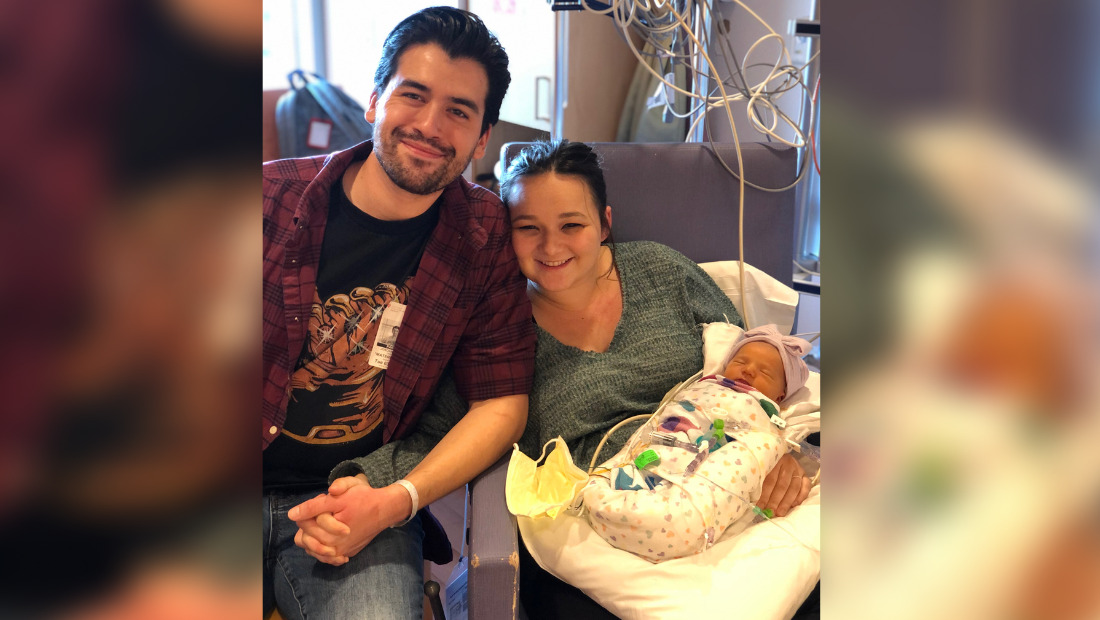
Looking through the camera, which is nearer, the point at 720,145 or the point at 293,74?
the point at 720,145

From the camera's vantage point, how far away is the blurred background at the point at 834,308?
0.51 feet

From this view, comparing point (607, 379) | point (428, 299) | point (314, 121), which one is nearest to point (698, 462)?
point (607, 379)

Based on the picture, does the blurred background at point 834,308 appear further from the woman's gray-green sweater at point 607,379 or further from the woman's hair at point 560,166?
the woman's hair at point 560,166

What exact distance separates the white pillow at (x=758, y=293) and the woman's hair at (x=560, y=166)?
0.38 m

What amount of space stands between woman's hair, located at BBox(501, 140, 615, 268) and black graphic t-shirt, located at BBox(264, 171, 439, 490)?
0.27 m

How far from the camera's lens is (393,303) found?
1.37 meters

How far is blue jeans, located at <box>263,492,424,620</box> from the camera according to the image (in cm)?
117

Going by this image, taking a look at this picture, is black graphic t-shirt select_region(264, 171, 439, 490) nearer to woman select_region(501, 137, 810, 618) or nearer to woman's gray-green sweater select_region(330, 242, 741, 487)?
woman's gray-green sweater select_region(330, 242, 741, 487)

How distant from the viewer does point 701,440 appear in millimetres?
1323

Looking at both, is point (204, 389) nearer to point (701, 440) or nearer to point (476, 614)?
point (476, 614)

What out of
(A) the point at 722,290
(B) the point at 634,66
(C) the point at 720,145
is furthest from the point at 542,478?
(B) the point at 634,66

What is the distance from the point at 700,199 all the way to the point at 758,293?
10.2 inches

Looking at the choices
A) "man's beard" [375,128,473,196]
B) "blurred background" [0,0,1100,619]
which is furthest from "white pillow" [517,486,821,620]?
"blurred background" [0,0,1100,619]

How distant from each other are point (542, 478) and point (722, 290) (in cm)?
74
